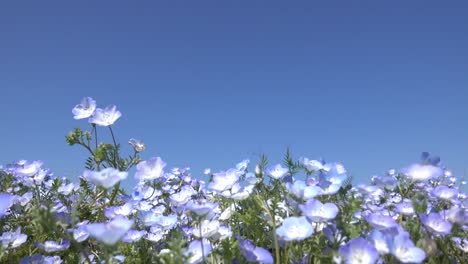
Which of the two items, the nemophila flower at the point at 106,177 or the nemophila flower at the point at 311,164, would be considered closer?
the nemophila flower at the point at 106,177

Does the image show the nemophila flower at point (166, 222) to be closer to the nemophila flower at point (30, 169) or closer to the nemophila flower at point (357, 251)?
the nemophila flower at point (30, 169)

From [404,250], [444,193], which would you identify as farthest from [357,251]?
[444,193]

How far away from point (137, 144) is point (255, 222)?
3.72ft

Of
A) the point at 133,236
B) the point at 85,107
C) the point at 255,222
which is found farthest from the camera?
the point at 85,107

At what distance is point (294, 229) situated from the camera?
79.7 inches

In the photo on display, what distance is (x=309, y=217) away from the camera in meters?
2.06

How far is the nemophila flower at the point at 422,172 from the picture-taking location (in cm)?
240

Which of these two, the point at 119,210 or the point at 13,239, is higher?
the point at 119,210

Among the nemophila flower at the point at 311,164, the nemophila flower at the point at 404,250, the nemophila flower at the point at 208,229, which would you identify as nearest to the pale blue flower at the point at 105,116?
the nemophila flower at the point at 208,229

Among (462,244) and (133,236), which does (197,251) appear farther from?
(462,244)

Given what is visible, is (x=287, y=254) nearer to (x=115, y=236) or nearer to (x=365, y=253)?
(x=365, y=253)

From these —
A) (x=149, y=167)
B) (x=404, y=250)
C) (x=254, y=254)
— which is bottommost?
(x=404, y=250)

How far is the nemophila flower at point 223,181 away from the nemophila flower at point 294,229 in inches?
29.4

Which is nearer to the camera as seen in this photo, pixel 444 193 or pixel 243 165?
pixel 444 193
